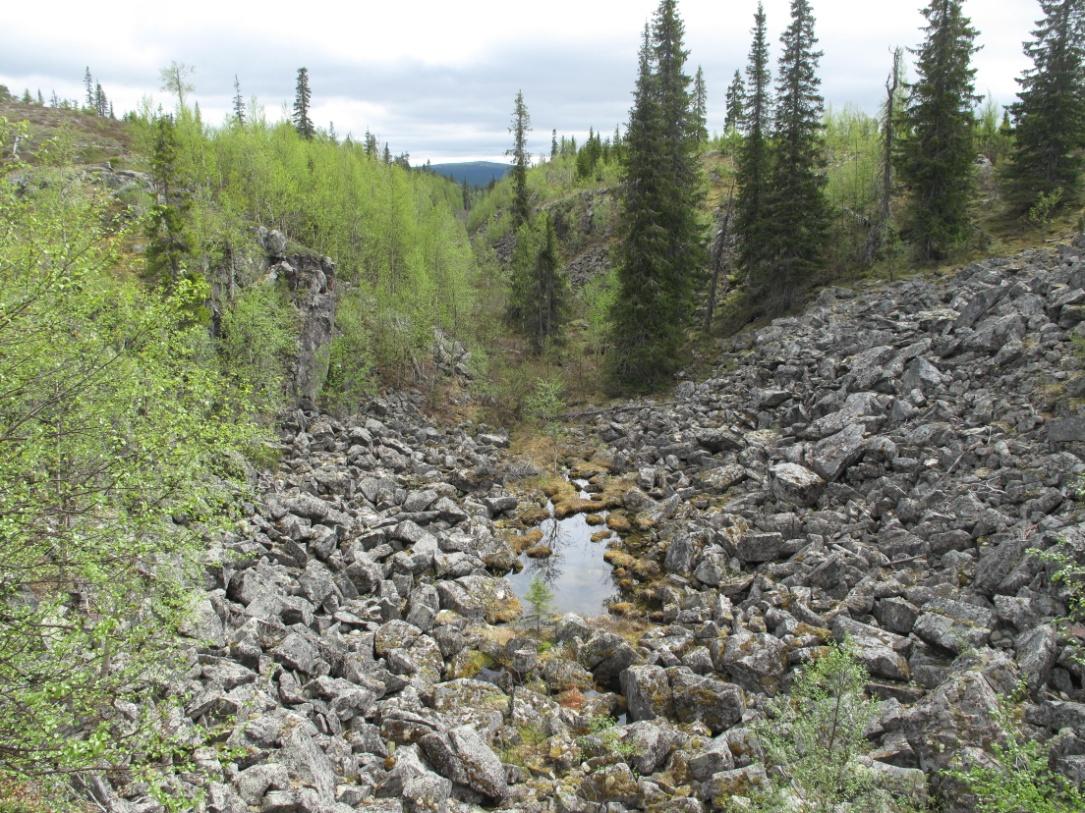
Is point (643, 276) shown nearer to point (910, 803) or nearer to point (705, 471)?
point (705, 471)

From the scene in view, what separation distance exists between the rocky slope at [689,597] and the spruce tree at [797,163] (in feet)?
34.1

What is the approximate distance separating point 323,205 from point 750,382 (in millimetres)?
31157

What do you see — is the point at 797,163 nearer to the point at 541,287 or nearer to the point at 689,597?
the point at 541,287

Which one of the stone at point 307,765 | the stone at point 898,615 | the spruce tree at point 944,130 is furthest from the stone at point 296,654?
the spruce tree at point 944,130

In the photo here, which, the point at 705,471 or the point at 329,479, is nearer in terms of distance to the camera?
the point at 329,479

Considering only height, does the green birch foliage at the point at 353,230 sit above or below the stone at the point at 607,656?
above

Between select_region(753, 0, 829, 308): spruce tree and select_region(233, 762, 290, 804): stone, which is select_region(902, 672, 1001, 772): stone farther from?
select_region(753, 0, 829, 308): spruce tree

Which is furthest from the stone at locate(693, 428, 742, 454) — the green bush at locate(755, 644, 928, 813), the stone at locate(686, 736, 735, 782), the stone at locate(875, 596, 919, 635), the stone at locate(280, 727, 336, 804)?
the stone at locate(280, 727, 336, 804)

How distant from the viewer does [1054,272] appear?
26.5 metres

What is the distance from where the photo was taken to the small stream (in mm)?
20406

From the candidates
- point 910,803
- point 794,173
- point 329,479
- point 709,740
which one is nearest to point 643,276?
point 794,173

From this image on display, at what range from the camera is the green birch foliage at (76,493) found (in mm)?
6680

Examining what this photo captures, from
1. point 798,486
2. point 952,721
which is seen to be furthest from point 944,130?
point 952,721

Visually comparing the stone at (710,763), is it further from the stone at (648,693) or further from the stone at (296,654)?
the stone at (296,654)
